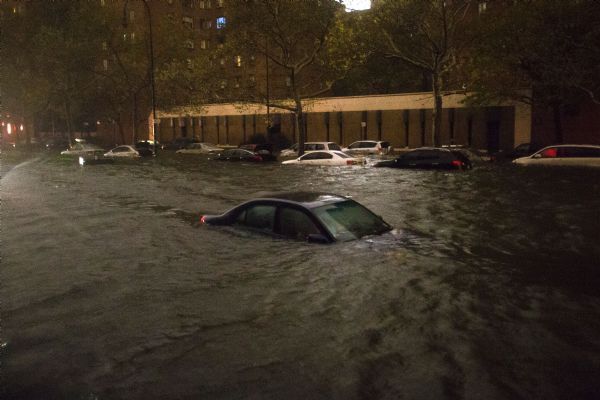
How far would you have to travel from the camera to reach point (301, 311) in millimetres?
7266

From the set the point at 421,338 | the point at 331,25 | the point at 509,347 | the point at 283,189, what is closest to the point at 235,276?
the point at 421,338

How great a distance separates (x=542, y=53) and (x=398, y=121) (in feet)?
67.6

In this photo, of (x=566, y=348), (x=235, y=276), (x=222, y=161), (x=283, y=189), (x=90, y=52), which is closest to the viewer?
(x=566, y=348)

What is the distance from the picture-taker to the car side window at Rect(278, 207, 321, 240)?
30.9 feet

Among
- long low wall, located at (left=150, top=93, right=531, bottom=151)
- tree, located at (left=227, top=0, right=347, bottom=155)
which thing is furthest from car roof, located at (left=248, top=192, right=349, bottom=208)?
long low wall, located at (left=150, top=93, right=531, bottom=151)

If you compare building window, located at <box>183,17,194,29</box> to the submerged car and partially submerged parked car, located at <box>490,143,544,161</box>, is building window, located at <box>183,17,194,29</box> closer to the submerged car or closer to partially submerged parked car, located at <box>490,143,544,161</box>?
partially submerged parked car, located at <box>490,143,544,161</box>

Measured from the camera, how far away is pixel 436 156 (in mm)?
29141

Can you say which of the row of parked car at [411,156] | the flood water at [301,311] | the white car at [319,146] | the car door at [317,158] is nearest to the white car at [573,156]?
the row of parked car at [411,156]

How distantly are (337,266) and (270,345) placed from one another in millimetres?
3128

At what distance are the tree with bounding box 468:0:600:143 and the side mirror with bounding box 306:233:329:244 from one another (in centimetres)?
2653

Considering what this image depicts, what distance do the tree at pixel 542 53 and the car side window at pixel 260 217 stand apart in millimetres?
26059

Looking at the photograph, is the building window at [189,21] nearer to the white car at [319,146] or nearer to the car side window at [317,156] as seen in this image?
the white car at [319,146]

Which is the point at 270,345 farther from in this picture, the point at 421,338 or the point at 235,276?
the point at 235,276

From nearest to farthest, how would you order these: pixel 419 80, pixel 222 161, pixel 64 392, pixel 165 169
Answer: pixel 64 392 < pixel 165 169 < pixel 222 161 < pixel 419 80
